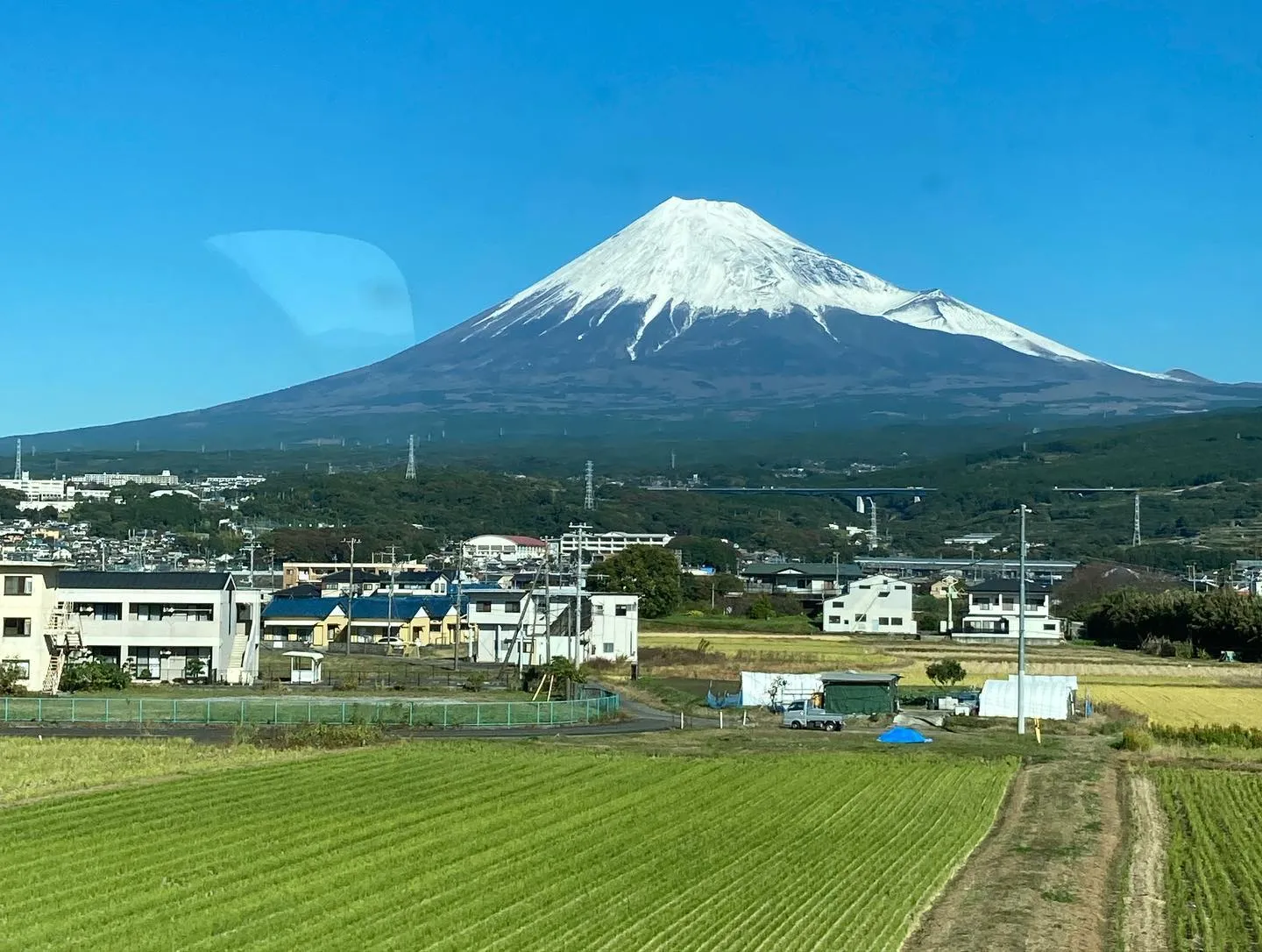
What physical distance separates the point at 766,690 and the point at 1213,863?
1670cm

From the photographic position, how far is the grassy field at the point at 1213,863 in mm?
10727

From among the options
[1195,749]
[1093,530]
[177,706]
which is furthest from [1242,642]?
[1093,530]

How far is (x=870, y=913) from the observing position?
1098 centimetres

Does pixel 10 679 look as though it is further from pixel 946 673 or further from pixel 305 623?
pixel 305 623

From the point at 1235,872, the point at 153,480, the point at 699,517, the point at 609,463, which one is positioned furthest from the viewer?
the point at 609,463

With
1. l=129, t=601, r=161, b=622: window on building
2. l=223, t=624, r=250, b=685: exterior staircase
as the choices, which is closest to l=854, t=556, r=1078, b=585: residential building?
l=223, t=624, r=250, b=685: exterior staircase

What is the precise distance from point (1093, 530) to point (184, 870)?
10825 cm

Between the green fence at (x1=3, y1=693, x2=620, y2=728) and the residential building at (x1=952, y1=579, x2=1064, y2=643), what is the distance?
103 feet

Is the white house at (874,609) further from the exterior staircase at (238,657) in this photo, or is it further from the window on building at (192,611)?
the window on building at (192,611)

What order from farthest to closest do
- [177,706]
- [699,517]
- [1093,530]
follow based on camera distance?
[699,517] → [1093,530] → [177,706]

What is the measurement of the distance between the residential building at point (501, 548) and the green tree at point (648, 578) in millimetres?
31895

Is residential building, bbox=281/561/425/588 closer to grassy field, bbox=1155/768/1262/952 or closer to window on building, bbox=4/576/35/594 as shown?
window on building, bbox=4/576/35/594

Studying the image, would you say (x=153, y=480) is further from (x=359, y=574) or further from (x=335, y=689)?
(x=335, y=689)

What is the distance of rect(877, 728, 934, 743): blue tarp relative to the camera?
77.3 feet
